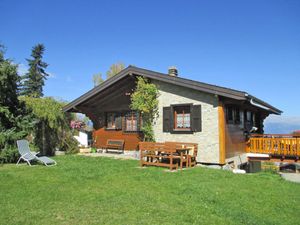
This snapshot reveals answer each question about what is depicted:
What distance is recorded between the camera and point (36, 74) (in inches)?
1534

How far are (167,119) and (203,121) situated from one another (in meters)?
1.84

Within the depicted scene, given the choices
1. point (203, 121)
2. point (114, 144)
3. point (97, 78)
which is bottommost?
point (114, 144)

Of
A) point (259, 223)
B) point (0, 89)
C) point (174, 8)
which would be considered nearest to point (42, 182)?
point (259, 223)

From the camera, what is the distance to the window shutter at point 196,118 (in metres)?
12.0

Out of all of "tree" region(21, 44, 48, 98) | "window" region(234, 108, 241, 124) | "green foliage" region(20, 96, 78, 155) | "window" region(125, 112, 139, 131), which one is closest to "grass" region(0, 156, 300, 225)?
"window" region(234, 108, 241, 124)

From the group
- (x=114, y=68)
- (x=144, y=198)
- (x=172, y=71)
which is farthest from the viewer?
(x=114, y=68)

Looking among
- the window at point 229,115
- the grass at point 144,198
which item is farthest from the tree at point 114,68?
the grass at point 144,198

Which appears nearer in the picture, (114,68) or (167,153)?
(167,153)

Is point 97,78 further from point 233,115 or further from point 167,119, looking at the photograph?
point 233,115

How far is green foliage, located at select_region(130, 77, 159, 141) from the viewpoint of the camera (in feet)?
44.4

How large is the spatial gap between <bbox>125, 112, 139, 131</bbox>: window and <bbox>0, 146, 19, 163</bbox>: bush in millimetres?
5684

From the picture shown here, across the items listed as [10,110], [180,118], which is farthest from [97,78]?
[180,118]

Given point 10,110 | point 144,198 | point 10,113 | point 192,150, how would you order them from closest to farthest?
1. point 144,198
2. point 192,150
3. point 10,113
4. point 10,110

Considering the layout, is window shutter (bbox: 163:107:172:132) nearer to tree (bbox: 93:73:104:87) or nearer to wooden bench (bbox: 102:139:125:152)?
wooden bench (bbox: 102:139:125:152)
